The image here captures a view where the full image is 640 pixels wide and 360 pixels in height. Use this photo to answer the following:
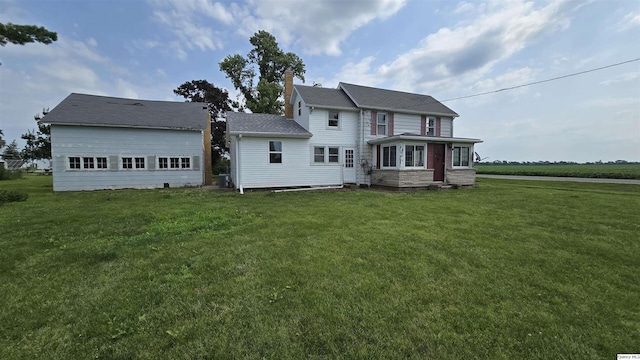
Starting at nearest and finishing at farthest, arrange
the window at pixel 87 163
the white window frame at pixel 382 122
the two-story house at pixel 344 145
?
the two-story house at pixel 344 145 < the window at pixel 87 163 < the white window frame at pixel 382 122

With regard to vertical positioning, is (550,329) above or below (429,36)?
below

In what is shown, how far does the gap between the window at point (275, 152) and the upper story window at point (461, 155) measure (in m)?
11.0

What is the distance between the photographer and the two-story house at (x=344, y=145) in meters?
14.8

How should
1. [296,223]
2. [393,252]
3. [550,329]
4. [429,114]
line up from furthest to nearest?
[429,114] < [296,223] < [393,252] < [550,329]

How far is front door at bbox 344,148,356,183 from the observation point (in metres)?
16.9

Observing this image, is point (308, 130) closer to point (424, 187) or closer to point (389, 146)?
point (389, 146)

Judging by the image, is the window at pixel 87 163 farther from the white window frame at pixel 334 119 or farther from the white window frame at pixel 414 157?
the white window frame at pixel 414 157

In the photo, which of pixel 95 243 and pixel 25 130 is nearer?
pixel 95 243

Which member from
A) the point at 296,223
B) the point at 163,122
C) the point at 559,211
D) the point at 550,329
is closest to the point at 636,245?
the point at 559,211

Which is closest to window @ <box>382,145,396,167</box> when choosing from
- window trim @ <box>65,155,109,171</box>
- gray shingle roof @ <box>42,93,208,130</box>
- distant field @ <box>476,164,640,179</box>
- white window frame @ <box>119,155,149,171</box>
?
gray shingle roof @ <box>42,93,208,130</box>

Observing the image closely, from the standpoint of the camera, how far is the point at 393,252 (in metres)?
4.72

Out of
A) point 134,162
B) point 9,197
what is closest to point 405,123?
point 134,162

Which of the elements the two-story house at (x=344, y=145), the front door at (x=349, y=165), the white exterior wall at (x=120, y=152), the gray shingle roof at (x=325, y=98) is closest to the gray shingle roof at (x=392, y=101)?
the two-story house at (x=344, y=145)

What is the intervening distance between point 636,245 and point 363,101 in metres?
13.8
